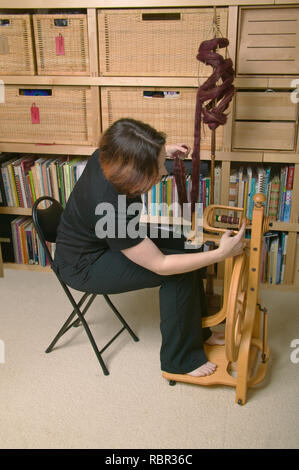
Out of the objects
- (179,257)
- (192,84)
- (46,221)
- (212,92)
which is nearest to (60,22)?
(192,84)

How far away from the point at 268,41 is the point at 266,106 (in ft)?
0.94

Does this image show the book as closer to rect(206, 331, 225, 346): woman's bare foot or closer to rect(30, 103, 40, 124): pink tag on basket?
rect(206, 331, 225, 346): woman's bare foot

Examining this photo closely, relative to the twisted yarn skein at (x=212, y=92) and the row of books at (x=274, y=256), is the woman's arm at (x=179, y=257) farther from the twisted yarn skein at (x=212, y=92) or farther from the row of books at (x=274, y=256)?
the row of books at (x=274, y=256)

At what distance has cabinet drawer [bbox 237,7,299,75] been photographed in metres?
2.12

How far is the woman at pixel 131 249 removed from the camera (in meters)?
1.54

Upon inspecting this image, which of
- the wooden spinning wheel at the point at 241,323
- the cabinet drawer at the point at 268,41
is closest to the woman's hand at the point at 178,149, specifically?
the wooden spinning wheel at the point at 241,323

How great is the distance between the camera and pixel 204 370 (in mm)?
1799

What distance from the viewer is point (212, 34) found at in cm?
218

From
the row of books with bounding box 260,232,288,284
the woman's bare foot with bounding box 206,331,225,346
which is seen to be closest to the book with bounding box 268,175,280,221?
the row of books with bounding box 260,232,288,284

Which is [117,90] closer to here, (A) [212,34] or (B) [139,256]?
(A) [212,34]

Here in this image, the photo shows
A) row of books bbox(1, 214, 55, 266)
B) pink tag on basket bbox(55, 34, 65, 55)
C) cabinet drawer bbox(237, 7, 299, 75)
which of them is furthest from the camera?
row of books bbox(1, 214, 55, 266)

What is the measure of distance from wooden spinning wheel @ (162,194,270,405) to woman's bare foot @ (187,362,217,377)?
0.04ft

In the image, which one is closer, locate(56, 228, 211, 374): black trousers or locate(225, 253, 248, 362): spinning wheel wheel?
locate(225, 253, 248, 362): spinning wheel wheel

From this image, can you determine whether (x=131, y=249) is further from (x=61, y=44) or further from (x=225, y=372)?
(x=61, y=44)
